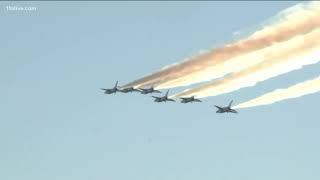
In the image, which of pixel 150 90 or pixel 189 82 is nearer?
pixel 189 82

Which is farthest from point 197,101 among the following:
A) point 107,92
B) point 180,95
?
point 107,92

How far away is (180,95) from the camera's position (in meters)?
134

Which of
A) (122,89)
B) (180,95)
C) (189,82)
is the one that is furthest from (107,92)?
(189,82)

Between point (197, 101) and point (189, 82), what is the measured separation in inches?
588

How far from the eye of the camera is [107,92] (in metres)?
142

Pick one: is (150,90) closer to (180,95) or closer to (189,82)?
(180,95)

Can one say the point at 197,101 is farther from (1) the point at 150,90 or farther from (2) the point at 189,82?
(2) the point at 189,82

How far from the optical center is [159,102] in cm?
13912

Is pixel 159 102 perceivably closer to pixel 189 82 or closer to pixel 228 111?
pixel 228 111

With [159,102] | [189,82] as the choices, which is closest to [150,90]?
[159,102]

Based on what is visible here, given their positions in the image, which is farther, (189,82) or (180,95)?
(180,95)

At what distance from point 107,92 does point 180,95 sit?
12233 mm

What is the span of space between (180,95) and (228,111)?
672cm

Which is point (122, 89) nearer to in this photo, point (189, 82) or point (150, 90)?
point (150, 90)
